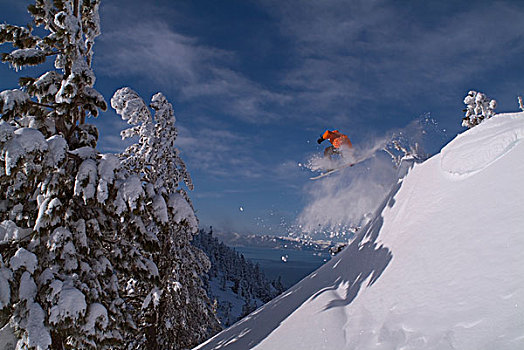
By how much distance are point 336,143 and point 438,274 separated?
922cm

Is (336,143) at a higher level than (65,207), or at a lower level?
higher

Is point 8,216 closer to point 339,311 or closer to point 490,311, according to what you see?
point 339,311

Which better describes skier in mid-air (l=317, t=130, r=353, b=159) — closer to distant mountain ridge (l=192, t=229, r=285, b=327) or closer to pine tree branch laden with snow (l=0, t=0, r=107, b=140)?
pine tree branch laden with snow (l=0, t=0, r=107, b=140)

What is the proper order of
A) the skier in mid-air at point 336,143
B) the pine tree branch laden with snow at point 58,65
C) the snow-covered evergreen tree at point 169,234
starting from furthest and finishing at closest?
the skier in mid-air at point 336,143
the snow-covered evergreen tree at point 169,234
the pine tree branch laden with snow at point 58,65

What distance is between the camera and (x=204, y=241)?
114 metres

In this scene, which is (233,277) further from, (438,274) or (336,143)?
(438,274)

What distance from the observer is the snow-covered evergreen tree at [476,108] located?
24625 millimetres

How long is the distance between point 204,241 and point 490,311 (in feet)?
382

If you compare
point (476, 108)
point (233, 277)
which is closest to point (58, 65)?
point (476, 108)

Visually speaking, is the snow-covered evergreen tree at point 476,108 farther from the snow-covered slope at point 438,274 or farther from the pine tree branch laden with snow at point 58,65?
the pine tree branch laden with snow at point 58,65

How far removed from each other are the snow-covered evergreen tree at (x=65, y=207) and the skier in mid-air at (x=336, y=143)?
27.2 ft

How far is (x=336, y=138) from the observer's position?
12703 mm

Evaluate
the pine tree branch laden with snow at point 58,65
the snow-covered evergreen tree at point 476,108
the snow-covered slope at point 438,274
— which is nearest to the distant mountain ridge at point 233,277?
the snow-covered evergreen tree at point 476,108

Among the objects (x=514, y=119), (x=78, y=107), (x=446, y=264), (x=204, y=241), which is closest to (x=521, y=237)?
(x=446, y=264)
